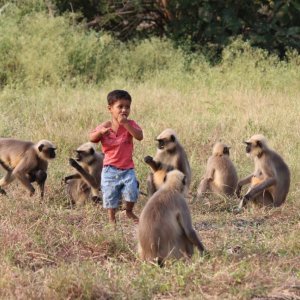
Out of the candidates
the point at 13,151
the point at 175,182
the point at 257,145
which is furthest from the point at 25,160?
the point at 175,182

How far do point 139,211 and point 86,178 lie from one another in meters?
0.75

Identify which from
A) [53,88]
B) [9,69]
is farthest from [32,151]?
[9,69]

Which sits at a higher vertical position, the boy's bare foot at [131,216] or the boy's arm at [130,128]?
the boy's arm at [130,128]

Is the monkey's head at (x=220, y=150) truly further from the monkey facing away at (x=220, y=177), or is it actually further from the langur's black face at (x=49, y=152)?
the langur's black face at (x=49, y=152)

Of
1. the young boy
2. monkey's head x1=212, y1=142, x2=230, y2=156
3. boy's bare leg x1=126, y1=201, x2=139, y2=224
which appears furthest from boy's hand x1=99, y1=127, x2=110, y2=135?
monkey's head x1=212, y1=142, x2=230, y2=156

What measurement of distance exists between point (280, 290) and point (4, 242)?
1902mm

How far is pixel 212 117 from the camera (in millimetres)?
10406

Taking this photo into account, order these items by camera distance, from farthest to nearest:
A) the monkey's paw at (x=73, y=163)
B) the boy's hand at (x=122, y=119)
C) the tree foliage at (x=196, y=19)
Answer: the tree foliage at (x=196, y=19) < the monkey's paw at (x=73, y=163) < the boy's hand at (x=122, y=119)

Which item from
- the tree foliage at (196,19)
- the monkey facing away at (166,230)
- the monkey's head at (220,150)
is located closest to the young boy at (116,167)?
the monkey facing away at (166,230)

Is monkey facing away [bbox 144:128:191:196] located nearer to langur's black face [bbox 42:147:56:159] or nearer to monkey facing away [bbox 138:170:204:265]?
langur's black face [bbox 42:147:56:159]

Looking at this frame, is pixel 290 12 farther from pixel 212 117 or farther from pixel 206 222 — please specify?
pixel 206 222

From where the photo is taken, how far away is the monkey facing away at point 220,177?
25.3 ft

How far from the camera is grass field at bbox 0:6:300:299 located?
13.8ft

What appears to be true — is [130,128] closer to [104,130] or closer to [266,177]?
[104,130]
